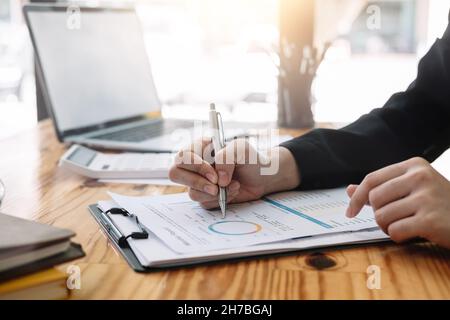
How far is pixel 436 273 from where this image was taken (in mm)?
572

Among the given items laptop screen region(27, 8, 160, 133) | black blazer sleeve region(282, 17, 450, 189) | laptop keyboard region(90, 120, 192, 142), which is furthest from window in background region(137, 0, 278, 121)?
black blazer sleeve region(282, 17, 450, 189)

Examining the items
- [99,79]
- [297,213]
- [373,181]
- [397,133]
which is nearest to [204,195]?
[297,213]

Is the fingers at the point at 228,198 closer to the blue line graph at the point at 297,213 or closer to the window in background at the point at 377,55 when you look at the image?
the blue line graph at the point at 297,213

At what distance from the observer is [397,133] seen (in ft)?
3.21

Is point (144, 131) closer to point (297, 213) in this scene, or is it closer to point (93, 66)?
point (93, 66)

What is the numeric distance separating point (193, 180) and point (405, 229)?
0.96 feet

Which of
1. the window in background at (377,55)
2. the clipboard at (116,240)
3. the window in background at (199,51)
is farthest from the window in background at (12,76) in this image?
the clipboard at (116,240)

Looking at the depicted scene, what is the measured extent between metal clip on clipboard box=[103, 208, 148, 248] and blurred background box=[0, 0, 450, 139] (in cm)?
76

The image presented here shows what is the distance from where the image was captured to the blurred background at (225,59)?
1.77m

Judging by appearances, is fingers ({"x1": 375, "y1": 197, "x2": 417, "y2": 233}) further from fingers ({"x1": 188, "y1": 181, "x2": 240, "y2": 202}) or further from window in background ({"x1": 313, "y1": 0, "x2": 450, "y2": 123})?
window in background ({"x1": 313, "y1": 0, "x2": 450, "y2": 123})

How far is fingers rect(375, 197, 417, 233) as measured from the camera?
2.06 ft
